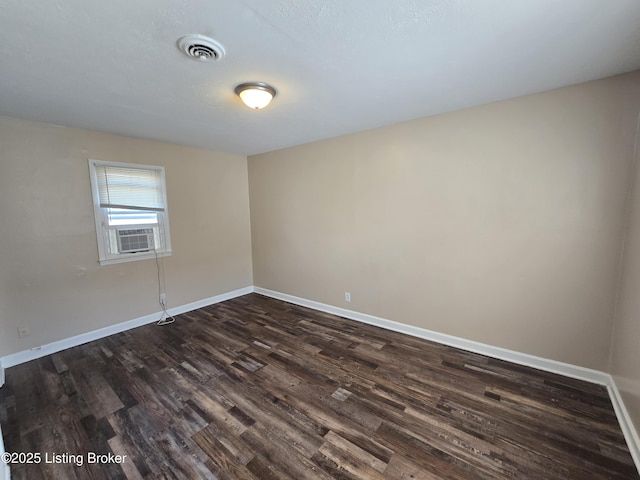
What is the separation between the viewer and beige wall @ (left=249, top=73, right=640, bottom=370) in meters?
2.01

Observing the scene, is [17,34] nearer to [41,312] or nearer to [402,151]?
[41,312]

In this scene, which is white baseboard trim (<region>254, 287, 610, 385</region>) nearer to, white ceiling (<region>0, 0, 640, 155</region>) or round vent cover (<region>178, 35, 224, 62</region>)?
white ceiling (<region>0, 0, 640, 155</region>)

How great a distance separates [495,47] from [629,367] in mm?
2296

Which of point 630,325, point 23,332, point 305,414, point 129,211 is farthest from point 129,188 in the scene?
point 630,325

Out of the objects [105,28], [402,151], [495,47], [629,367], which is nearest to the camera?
[105,28]

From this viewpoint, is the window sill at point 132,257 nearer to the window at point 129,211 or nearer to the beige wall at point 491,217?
the window at point 129,211

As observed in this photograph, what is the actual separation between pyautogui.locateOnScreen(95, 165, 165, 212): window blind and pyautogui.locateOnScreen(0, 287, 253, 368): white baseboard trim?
149cm

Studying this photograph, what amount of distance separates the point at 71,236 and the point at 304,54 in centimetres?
317

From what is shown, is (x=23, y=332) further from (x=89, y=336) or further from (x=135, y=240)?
(x=135, y=240)

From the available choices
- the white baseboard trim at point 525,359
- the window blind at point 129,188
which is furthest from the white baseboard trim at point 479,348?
the window blind at point 129,188

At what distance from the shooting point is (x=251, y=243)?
15.4 feet

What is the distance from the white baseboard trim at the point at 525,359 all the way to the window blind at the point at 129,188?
2766mm

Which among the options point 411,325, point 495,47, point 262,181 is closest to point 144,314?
point 262,181

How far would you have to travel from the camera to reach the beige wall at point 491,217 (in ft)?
6.59
